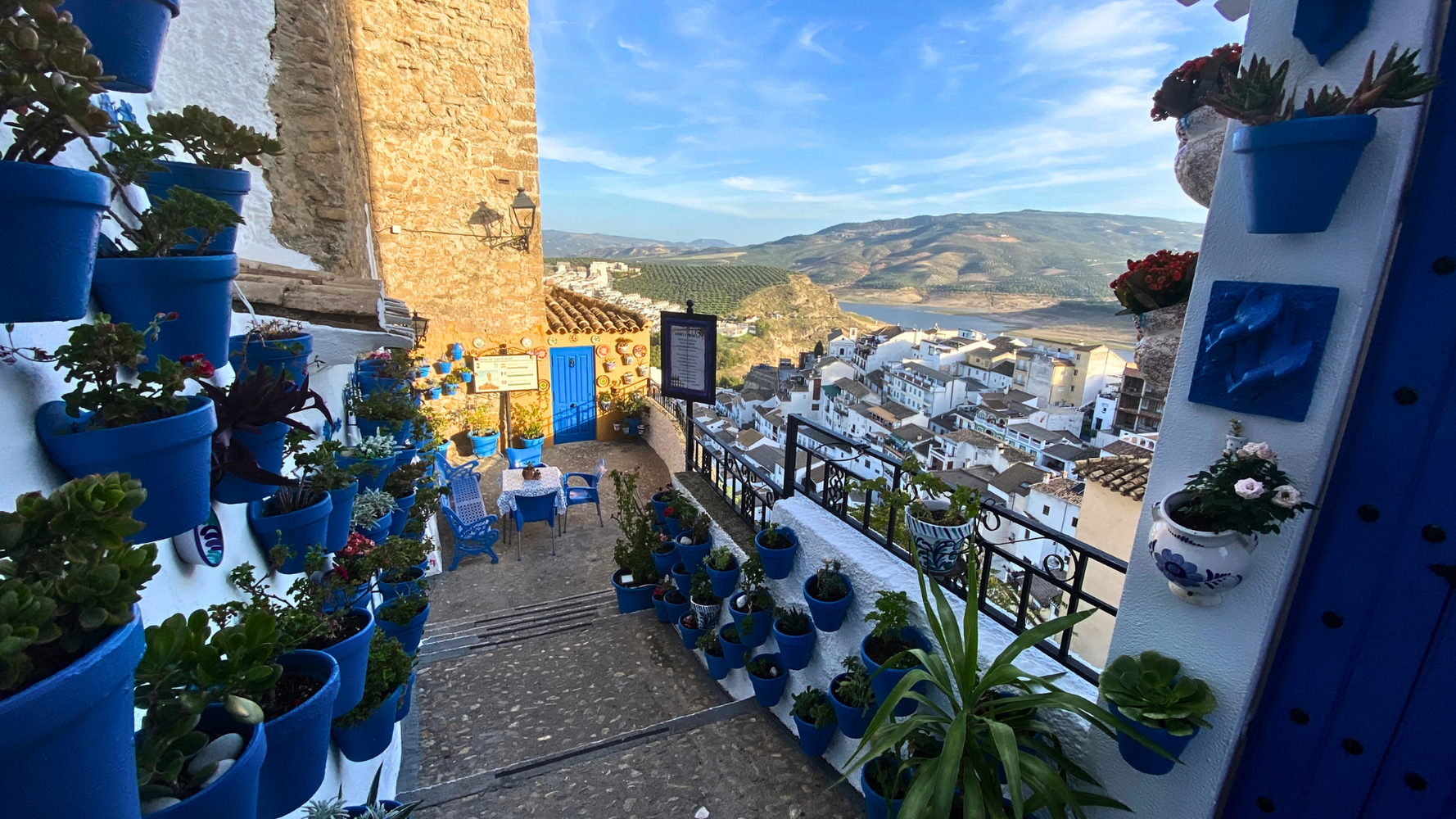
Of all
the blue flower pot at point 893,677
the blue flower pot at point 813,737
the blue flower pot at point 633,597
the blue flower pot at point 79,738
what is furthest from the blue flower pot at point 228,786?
the blue flower pot at point 633,597

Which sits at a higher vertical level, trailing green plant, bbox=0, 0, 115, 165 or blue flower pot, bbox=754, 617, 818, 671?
trailing green plant, bbox=0, 0, 115, 165

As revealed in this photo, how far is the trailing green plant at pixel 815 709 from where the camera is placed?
3100 millimetres

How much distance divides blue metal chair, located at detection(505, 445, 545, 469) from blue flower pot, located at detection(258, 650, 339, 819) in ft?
24.2

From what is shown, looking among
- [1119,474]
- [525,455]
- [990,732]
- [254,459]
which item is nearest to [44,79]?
[254,459]

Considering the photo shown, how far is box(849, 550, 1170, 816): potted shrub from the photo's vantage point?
181 centimetres

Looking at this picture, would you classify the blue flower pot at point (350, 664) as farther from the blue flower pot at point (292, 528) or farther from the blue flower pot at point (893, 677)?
the blue flower pot at point (893, 677)

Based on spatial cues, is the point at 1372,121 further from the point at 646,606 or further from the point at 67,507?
the point at 646,606

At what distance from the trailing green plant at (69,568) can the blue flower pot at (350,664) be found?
1097 mm

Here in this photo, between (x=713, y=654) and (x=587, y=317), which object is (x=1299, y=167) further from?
(x=587, y=317)

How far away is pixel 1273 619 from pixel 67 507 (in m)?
2.47

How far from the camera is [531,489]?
630 centimetres

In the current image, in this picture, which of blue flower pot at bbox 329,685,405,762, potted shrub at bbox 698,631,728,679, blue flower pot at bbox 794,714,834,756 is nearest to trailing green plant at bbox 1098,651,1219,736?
blue flower pot at bbox 794,714,834,756

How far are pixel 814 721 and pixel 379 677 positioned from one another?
2072 mm

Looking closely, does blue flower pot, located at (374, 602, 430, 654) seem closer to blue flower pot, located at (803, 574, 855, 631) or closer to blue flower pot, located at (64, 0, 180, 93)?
blue flower pot, located at (803, 574, 855, 631)
